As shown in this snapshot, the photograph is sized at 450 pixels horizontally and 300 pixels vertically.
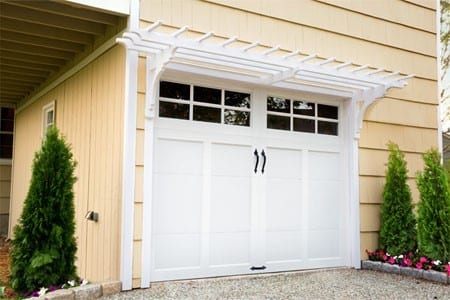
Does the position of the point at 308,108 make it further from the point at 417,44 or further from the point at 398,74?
the point at 417,44

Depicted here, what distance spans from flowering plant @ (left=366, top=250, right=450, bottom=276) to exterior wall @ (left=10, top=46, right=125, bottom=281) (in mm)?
2718

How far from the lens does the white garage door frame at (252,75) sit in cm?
342

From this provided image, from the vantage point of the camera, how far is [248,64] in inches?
150

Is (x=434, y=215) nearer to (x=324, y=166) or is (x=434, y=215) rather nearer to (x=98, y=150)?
(x=324, y=166)

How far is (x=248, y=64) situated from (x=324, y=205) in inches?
69.2

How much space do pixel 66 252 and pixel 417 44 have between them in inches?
179

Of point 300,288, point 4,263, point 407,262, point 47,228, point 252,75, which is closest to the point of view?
point 47,228

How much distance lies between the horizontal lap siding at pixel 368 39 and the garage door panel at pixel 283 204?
0.78m

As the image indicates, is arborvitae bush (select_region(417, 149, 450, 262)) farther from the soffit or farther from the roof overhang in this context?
the soffit

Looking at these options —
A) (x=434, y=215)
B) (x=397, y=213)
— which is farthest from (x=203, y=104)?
(x=434, y=215)

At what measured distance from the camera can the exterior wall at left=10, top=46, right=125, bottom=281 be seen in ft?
11.8

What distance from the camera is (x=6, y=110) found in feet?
27.5

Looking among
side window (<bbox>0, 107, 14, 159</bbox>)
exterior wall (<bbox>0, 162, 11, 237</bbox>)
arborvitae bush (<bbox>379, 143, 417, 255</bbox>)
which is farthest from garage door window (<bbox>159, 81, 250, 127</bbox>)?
side window (<bbox>0, 107, 14, 159</bbox>)

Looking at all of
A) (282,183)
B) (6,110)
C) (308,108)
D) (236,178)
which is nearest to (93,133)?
(236,178)
